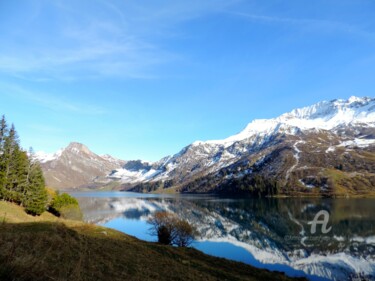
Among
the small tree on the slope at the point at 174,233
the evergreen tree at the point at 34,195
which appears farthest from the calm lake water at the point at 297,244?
the evergreen tree at the point at 34,195

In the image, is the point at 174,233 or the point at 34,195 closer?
the point at 174,233

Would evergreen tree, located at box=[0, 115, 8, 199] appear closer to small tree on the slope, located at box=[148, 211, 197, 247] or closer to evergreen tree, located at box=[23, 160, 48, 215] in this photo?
evergreen tree, located at box=[23, 160, 48, 215]

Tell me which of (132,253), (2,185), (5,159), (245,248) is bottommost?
(245,248)

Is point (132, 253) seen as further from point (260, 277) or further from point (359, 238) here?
point (359, 238)

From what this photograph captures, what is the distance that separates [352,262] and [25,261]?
212 feet

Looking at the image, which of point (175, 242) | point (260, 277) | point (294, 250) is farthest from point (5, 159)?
point (294, 250)

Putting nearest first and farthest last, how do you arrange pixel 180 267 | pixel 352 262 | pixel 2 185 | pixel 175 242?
1. pixel 180 267
2. pixel 352 262
3. pixel 175 242
4. pixel 2 185

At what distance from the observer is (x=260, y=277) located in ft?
131

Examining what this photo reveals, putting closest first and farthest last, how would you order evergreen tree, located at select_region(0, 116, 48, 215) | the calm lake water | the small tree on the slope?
the calm lake water < the small tree on the slope < evergreen tree, located at select_region(0, 116, 48, 215)

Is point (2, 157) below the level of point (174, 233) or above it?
above

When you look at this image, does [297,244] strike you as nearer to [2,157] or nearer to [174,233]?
[174,233]

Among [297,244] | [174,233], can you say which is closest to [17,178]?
[174,233]

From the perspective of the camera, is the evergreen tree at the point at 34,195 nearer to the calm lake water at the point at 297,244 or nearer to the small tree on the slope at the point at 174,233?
the calm lake water at the point at 297,244

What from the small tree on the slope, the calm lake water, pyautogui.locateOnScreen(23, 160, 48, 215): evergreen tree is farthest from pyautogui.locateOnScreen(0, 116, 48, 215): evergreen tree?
the small tree on the slope
